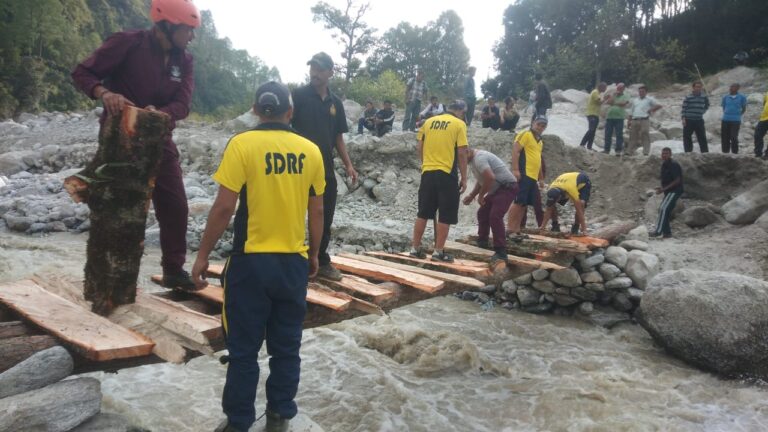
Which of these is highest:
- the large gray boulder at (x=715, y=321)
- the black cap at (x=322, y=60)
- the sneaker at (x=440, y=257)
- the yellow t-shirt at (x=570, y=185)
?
the black cap at (x=322, y=60)

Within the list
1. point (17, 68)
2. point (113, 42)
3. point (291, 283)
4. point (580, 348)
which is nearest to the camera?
point (291, 283)

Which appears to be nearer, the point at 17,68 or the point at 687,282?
the point at 687,282

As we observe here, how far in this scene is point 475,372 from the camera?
18.4 feet

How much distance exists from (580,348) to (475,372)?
1.62 m

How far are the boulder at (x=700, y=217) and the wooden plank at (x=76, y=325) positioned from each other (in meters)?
9.11

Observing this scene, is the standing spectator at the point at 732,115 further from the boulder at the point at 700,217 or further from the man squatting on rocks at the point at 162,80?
the man squatting on rocks at the point at 162,80

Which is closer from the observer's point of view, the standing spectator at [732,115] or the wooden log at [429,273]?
the wooden log at [429,273]

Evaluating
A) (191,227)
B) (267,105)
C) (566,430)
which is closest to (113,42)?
(267,105)

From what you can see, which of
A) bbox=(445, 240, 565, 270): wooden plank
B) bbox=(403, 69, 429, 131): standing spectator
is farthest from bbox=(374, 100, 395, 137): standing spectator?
bbox=(445, 240, 565, 270): wooden plank

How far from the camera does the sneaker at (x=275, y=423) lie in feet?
8.23

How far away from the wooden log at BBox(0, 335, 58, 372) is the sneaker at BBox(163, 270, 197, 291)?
905 millimetres

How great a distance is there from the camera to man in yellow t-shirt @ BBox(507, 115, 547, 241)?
20.6 ft

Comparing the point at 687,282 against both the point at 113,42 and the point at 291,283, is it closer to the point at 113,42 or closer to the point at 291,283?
the point at 291,283

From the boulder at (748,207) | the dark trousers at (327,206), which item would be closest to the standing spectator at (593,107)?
the boulder at (748,207)
